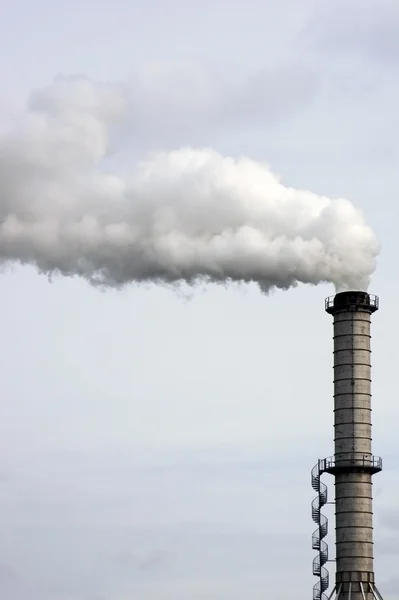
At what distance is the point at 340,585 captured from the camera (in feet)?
382

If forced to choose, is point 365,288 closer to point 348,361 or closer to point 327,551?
point 348,361

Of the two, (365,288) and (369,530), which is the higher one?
(365,288)

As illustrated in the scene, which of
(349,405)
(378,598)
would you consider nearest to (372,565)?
(378,598)

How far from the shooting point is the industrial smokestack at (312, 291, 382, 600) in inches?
4574

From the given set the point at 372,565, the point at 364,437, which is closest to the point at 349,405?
the point at 364,437

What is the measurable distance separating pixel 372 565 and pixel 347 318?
585 inches

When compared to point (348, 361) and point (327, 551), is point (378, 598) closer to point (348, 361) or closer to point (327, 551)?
point (327, 551)

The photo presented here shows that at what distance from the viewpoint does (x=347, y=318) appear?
118000 millimetres

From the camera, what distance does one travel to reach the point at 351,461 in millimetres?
116562

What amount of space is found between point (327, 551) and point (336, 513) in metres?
2.41

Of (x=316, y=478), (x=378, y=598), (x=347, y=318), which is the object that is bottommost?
(x=378, y=598)

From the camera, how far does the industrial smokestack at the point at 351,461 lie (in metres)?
116

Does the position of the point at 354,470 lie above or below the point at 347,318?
below

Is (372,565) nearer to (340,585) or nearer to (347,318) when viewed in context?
(340,585)
